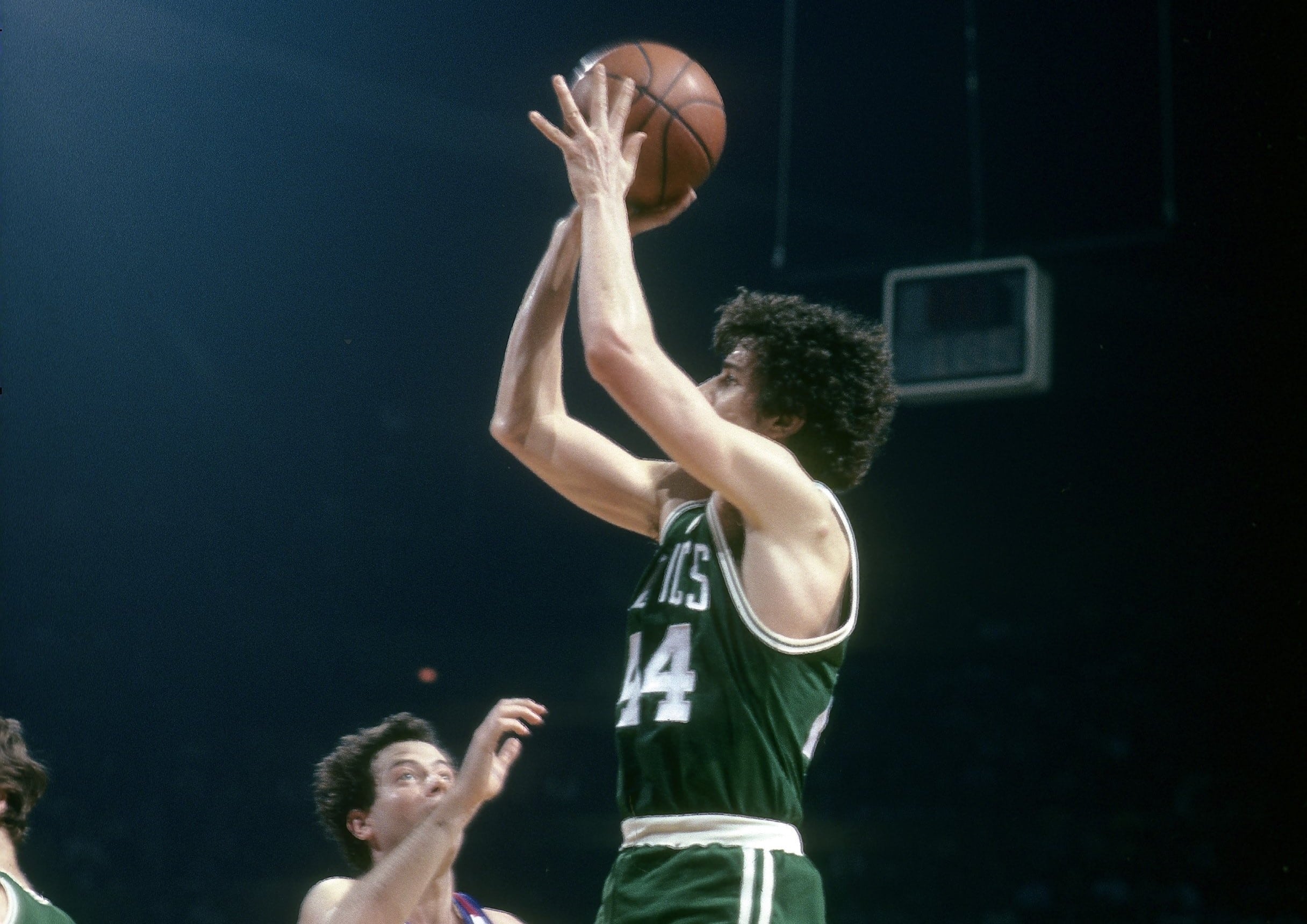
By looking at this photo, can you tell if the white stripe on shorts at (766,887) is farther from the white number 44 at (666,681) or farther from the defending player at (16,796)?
the defending player at (16,796)

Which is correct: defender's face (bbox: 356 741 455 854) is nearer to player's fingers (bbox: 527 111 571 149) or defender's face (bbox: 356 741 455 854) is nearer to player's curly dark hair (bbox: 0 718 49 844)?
player's curly dark hair (bbox: 0 718 49 844)

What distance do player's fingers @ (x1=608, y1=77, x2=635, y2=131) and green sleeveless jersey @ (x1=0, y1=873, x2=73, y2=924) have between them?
2.00 m

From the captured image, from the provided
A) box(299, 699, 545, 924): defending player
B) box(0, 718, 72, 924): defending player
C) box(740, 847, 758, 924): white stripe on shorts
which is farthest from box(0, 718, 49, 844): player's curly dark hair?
box(740, 847, 758, 924): white stripe on shorts

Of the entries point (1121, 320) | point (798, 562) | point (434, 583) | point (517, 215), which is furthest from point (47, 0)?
point (798, 562)

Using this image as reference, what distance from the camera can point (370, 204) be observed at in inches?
279

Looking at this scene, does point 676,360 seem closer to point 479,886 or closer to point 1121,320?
point 1121,320

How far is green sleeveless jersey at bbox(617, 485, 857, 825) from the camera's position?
6.27ft

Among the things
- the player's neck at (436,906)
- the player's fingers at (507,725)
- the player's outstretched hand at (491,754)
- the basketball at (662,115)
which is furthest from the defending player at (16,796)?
the basketball at (662,115)

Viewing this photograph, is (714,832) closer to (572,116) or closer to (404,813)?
(572,116)

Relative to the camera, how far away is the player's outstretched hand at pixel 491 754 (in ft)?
8.73

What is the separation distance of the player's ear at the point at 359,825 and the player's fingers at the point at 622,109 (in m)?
1.81

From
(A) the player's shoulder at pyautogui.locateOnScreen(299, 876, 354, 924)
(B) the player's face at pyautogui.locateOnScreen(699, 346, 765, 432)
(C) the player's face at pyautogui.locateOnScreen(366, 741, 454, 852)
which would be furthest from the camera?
(C) the player's face at pyautogui.locateOnScreen(366, 741, 454, 852)

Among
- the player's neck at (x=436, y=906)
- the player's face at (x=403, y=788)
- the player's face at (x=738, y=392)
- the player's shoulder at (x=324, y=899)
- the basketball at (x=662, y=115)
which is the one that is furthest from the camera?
the player's face at (x=403, y=788)

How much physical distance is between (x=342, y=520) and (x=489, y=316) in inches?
50.6
